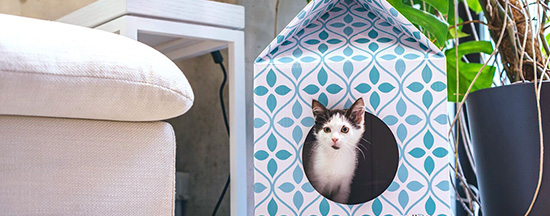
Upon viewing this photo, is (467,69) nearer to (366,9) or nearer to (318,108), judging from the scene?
(366,9)

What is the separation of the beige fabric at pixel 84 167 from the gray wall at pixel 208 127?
2.04ft

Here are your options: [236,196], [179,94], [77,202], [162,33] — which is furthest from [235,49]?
[77,202]

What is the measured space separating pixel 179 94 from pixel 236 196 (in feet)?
1.32

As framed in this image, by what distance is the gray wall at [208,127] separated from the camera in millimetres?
1278

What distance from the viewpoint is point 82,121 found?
2.11ft

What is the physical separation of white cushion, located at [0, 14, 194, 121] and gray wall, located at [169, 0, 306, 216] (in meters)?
0.62

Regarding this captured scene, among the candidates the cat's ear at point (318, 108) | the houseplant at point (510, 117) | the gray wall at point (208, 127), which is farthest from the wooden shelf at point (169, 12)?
the cat's ear at point (318, 108)

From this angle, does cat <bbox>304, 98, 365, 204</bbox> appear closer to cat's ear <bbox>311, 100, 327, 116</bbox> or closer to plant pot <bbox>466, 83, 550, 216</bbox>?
cat's ear <bbox>311, 100, 327, 116</bbox>

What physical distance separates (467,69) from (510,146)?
272 millimetres

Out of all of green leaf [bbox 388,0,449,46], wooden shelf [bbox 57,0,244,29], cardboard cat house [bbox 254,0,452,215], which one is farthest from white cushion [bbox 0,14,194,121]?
green leaf [bbox 388,0,449,46]

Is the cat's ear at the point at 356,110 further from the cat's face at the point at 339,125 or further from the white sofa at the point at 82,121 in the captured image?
the white sofa at the point at 82,121

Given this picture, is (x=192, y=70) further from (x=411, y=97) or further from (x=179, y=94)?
(x=411, y=97)

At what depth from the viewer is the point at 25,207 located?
0.59 m

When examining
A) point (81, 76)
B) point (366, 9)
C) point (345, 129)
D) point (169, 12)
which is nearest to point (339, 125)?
point (345, 129)
